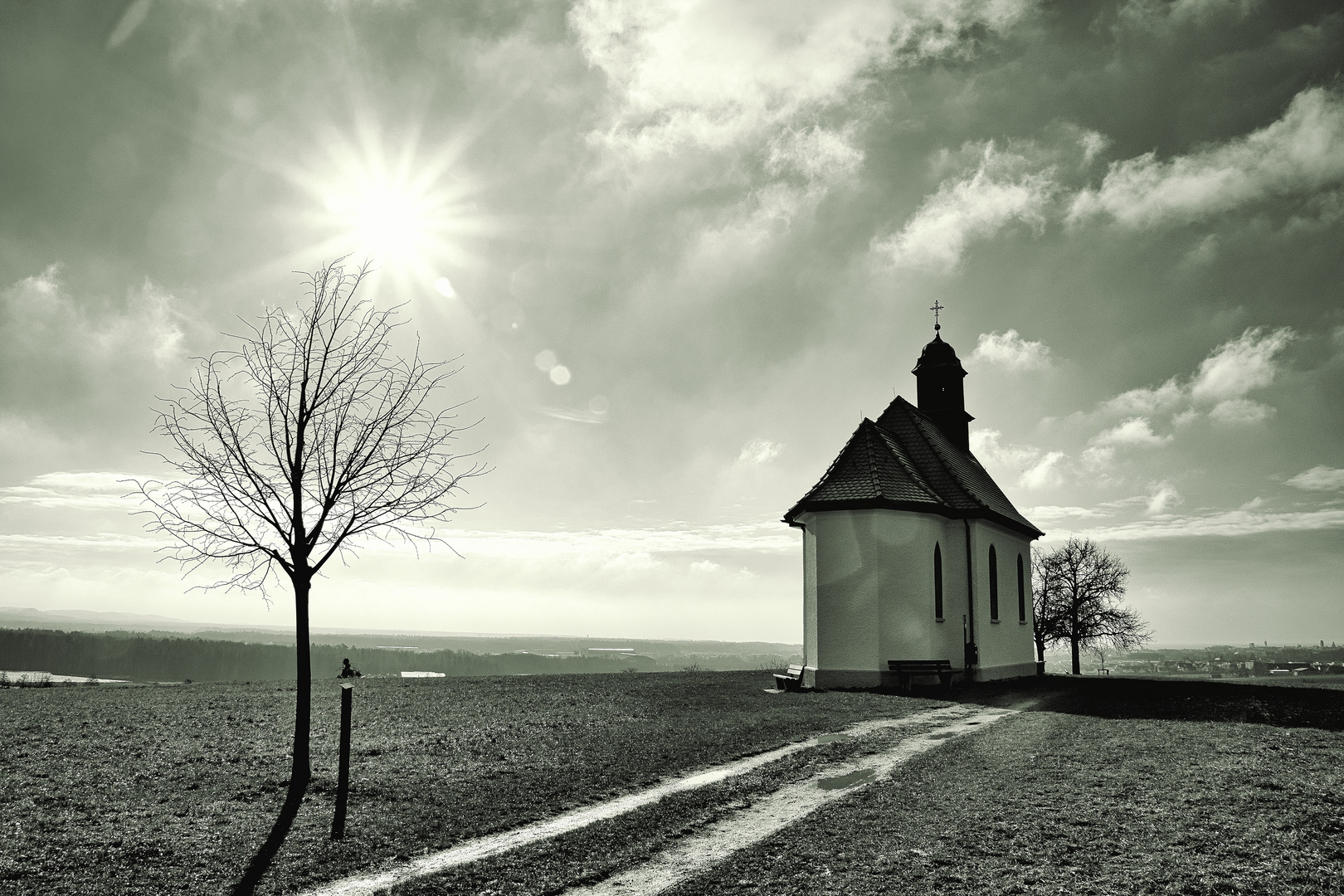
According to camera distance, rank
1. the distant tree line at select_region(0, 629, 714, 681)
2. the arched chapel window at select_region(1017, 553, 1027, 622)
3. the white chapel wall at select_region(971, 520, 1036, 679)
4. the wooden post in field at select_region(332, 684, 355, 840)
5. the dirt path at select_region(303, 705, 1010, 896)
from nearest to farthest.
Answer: the dirt path at select_region(303, 705, 1010, 896), the wooden post in field at select_region(332, 684, 355, 840), the white chapel wall at select_region(971, 520, 1036, 679), the arched chapel window at select_region(1017, 553, 1027, 622), the distant tree line at select_region(0, 629, 714, 681)

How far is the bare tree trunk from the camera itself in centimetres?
703

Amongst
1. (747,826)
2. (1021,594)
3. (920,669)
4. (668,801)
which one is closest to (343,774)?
(668,801)

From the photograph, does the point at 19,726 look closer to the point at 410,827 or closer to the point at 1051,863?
the point at 410,827

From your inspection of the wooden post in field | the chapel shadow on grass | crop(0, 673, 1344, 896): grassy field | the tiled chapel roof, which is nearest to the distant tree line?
the tiled chapel roof

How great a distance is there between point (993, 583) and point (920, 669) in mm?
7169

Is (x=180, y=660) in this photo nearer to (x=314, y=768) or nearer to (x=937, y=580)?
(x=937, y=580)

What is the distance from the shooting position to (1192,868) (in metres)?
6.10

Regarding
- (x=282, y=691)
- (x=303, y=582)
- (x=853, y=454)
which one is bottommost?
(x=282, y=691)

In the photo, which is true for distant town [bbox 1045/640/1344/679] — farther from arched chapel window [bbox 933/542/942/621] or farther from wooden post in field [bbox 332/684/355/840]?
wooden post in field [bbox 332/684/355/840]

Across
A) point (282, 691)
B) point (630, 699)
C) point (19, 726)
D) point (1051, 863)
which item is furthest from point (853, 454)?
point (19, 726)

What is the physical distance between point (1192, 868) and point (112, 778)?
11332mm

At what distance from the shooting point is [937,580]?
975 inches

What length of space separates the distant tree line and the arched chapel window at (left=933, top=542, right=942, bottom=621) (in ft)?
184

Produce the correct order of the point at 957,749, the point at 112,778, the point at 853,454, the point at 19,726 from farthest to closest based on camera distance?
the point at 853,454, the point at 19,726, the point at 957,749, the point at 112,778
